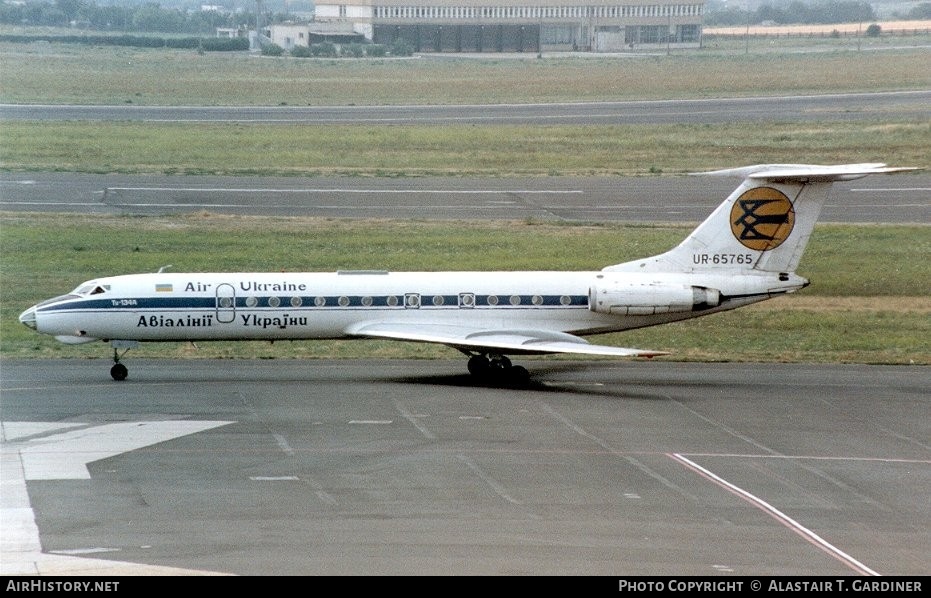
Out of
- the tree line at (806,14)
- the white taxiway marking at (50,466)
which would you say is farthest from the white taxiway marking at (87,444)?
the tree line at (806,14)

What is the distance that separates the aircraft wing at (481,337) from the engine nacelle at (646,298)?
110cm

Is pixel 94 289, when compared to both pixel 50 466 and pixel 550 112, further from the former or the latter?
pixel 550 112

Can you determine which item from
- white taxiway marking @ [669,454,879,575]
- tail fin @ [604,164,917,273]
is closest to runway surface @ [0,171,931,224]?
tail fin @ [604,164,917,273]

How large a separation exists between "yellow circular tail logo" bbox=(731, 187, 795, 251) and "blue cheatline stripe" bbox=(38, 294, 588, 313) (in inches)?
208

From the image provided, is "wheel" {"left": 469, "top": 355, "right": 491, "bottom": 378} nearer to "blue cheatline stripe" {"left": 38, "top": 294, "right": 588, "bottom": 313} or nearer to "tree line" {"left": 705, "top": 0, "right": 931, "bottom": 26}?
"blue cheatline stripe" {"left": 38, "top": 294, "right": 588, "bottom": 313}

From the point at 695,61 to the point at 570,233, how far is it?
6073 centimetres

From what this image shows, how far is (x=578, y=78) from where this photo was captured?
332ft

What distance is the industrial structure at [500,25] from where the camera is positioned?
384ft

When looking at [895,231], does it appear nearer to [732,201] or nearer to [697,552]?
[732,201]

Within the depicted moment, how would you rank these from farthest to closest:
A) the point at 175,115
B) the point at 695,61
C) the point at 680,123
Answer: the point at 695,61 → the point at 175,115 → the point at 680,123

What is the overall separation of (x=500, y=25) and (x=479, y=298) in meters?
88.5

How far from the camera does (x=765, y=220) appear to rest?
33281 millimetres

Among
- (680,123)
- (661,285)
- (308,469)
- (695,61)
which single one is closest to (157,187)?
(680,123)

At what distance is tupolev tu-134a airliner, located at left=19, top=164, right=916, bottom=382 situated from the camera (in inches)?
1307
